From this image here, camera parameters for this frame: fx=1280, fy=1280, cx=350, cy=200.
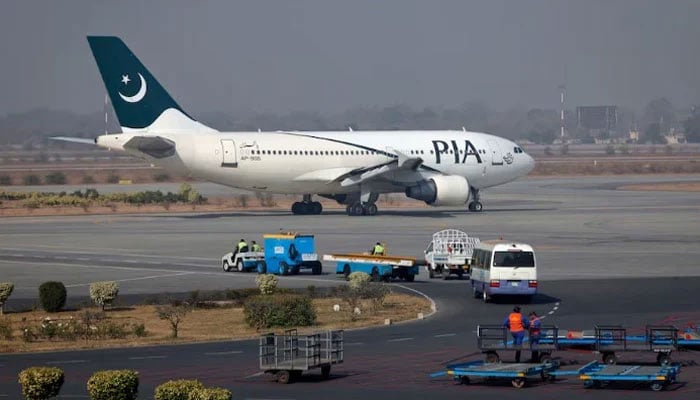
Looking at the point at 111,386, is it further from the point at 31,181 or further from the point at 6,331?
the point at 31,181

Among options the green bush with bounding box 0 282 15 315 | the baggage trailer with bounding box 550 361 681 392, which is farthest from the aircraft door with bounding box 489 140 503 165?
the baggage trailer with bounding box 550 361 681 392

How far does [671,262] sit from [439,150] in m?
32.1

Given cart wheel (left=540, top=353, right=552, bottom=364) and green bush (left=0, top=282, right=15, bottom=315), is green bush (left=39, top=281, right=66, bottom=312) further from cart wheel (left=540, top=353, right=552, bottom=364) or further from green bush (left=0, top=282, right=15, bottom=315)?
cart wheel (left=540, top=353, right=552, bottom=364)

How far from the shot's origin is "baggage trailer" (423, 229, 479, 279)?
171 feet

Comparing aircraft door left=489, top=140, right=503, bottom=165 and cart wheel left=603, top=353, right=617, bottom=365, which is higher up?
aircraft door left=489, top=140, right=503, bottom=165

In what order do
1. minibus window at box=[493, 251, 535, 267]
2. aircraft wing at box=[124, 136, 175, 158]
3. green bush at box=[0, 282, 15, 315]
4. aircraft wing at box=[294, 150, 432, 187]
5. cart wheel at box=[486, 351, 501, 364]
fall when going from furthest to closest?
aircraft wing at box=[294, 150, 432, 187] < aircraft wing at box=[124, 136, 175, 158] < minibus window at box=[493, 251, 535, 267] < green bush at box=[0, 282, 15, 315] < cart wheel at box=[486, 351, 501, 364]

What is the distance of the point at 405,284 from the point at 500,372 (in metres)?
21.7

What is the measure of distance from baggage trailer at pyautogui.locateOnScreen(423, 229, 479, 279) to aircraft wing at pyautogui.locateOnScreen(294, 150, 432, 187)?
1100 inches

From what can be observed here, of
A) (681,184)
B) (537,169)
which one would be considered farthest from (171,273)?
(537,169)

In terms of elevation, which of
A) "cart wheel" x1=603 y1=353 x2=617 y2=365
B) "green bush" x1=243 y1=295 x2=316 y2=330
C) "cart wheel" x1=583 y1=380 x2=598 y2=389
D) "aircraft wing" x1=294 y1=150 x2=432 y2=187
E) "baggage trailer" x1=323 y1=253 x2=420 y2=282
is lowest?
"cart wheel" x1=583 y1=380 x2=598 y2=389

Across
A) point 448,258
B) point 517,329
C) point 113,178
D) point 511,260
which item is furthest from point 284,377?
point 113,178

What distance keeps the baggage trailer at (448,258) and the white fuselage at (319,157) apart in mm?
28753

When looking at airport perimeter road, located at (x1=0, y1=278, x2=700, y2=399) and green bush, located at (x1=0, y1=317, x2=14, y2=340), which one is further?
green bush, located at (x1=0, y1=317, x2=14, y2=340)

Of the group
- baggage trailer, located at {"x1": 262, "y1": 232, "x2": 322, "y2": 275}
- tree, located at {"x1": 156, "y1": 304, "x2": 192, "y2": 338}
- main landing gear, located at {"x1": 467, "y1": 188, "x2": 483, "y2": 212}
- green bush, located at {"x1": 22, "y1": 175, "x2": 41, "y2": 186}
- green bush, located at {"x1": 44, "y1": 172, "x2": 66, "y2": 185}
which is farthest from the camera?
green bush, located at {"x1": 44, "y1": 172, "x2": 66, "y2": 185}
